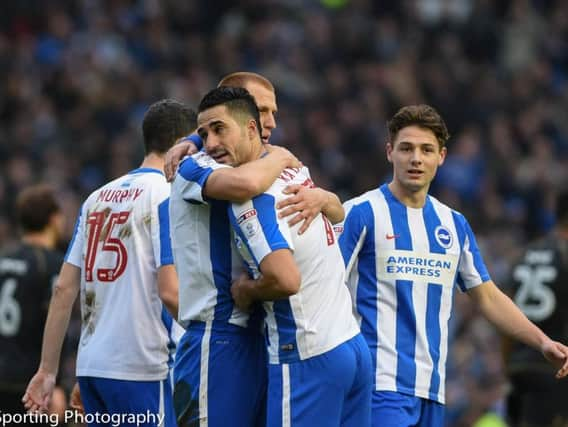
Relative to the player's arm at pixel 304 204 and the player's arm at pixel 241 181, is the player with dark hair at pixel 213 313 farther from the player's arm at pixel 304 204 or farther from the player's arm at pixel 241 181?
the player's arm at pixel 304 204

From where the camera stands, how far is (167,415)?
657 centimetres

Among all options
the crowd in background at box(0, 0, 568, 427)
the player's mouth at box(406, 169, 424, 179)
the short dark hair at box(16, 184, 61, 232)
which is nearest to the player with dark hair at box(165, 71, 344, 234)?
the player's mouth at box(406, 169, 424, 179)

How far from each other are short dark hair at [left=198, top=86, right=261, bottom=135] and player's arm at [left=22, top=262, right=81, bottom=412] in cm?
159

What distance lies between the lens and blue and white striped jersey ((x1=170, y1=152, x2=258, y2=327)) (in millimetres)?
5512

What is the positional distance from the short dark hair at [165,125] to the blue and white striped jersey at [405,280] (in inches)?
38.9

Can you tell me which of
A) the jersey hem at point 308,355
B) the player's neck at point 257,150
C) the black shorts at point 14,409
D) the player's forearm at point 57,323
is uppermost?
the player's neck at point 257,150

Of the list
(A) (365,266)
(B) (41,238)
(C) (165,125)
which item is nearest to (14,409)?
(B) (41,238)

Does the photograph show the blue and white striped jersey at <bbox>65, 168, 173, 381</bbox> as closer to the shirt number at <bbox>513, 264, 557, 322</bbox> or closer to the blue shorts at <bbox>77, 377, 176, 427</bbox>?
the blue shorts at <bbox>77, 377, 176, 427</bbox>

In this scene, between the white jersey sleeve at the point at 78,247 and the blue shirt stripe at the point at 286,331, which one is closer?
the blue shirt stripe at the point at 286,331

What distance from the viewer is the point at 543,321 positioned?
9.24 metres

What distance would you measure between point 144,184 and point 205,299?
1.29 meters

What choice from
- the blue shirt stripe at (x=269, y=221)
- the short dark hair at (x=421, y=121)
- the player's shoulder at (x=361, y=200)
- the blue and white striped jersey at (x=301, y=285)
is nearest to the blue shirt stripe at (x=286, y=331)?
the blue and white striped jersey at (x=301, y=285)

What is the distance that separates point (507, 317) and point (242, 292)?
1949 mm

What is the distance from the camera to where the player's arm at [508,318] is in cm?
662
